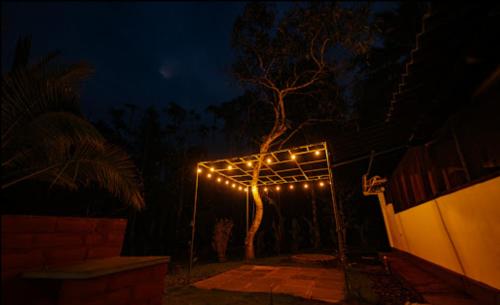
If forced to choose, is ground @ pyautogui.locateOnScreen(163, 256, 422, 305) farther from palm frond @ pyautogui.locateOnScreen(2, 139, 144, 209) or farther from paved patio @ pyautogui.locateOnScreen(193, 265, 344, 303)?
palm frond @ pyautogui.locateOnScreen(2, 139, 144, 209)

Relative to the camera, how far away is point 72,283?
161 cm

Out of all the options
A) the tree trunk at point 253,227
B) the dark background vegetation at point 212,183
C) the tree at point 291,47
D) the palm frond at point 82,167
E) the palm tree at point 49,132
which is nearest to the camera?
the palm tree at point 49,132

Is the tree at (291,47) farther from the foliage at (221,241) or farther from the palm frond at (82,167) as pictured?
the palm frond at (82,167)

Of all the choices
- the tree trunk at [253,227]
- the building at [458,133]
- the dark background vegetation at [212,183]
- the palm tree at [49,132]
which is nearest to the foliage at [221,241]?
the tree trunk at [253,227]

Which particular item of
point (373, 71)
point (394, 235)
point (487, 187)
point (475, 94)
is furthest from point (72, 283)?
point (373, 71)

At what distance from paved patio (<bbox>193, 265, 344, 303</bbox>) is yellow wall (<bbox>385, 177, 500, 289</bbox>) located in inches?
78.1

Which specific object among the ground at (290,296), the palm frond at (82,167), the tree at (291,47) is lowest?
the ground at (290,296)

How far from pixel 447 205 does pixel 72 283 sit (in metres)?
5.18

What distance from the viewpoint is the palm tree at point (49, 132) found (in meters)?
2.54

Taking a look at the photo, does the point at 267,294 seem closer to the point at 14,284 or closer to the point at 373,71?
the point at 14,284

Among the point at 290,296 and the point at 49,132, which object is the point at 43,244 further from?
the point at 290,296

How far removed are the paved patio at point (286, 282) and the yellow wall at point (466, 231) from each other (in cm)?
198

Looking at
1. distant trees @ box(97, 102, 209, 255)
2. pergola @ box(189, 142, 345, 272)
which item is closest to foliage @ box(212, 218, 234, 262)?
pergola @ box(189, 142, 345, 272)

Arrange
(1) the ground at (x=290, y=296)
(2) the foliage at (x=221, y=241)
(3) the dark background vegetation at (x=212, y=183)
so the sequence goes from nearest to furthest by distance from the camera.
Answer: (1) the ground at (x=290, y=296) → (2) the foliage at (x=221, y=241) → (3) the dark background vegetation at (x=212, y=183)
